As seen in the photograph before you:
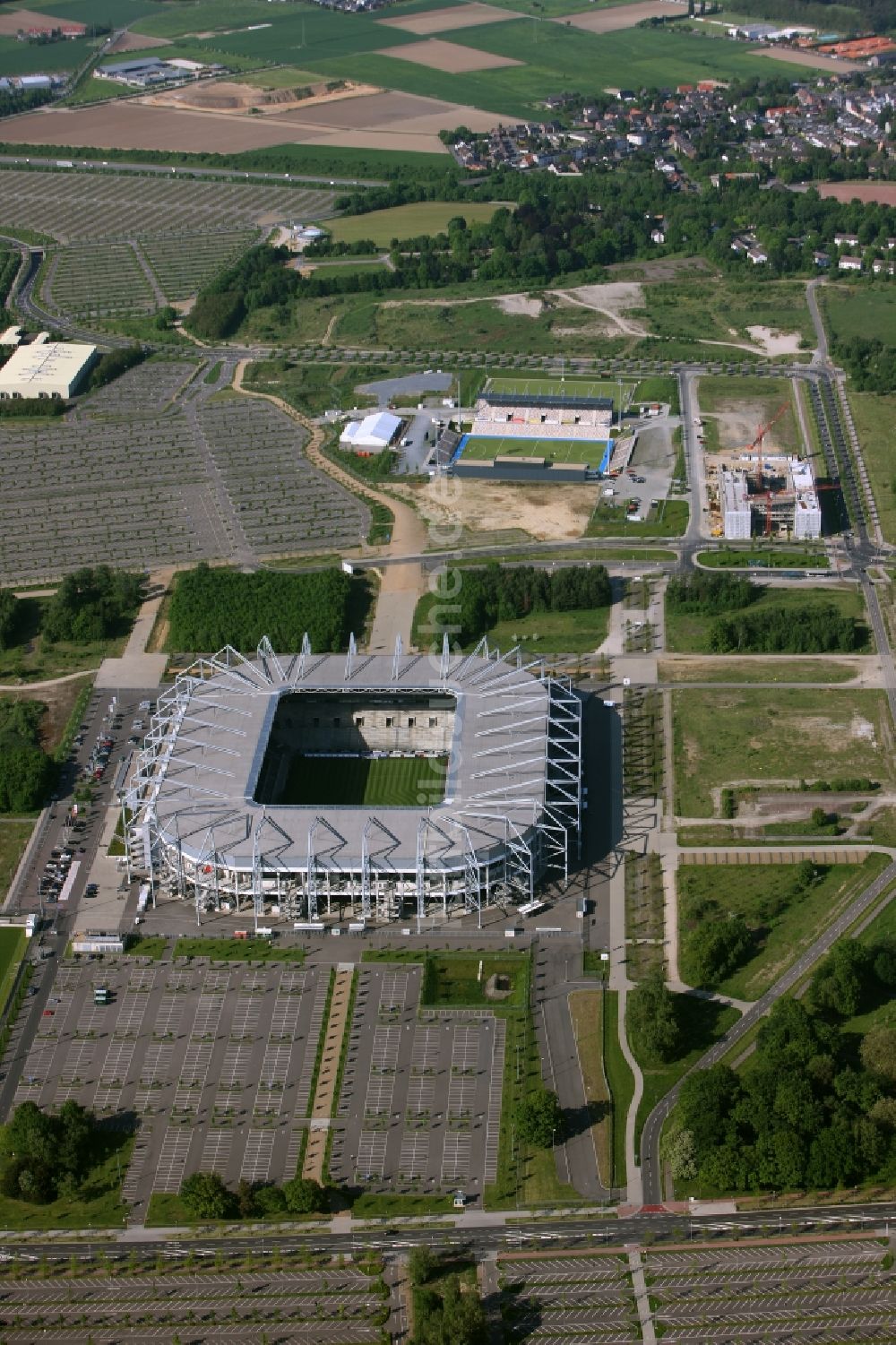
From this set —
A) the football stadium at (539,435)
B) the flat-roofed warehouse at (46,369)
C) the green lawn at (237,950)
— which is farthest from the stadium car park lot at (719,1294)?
the flat-roofed warehouse at (46,369)

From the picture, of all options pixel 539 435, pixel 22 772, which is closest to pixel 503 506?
pixel 539 435

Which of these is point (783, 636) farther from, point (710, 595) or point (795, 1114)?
point (795, 1114)

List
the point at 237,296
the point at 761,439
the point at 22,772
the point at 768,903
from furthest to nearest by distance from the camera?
the point at 237,296 < the point at 761,439 < the point at 22,772 < the point at 768,903

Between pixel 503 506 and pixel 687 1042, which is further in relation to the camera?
pixel 503 506

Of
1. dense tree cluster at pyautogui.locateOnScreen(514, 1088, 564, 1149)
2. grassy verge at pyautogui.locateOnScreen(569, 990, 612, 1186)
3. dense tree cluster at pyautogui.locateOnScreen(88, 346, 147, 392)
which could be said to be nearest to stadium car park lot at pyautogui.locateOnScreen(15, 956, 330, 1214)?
dense tree cluster at pyautogui.locateOnScreen(514, 1088, 564, 1149)

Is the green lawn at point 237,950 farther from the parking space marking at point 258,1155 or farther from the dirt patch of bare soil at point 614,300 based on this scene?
the dirt patch of bare soil at point 614,300

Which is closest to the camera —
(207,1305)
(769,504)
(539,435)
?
(207,1305)
